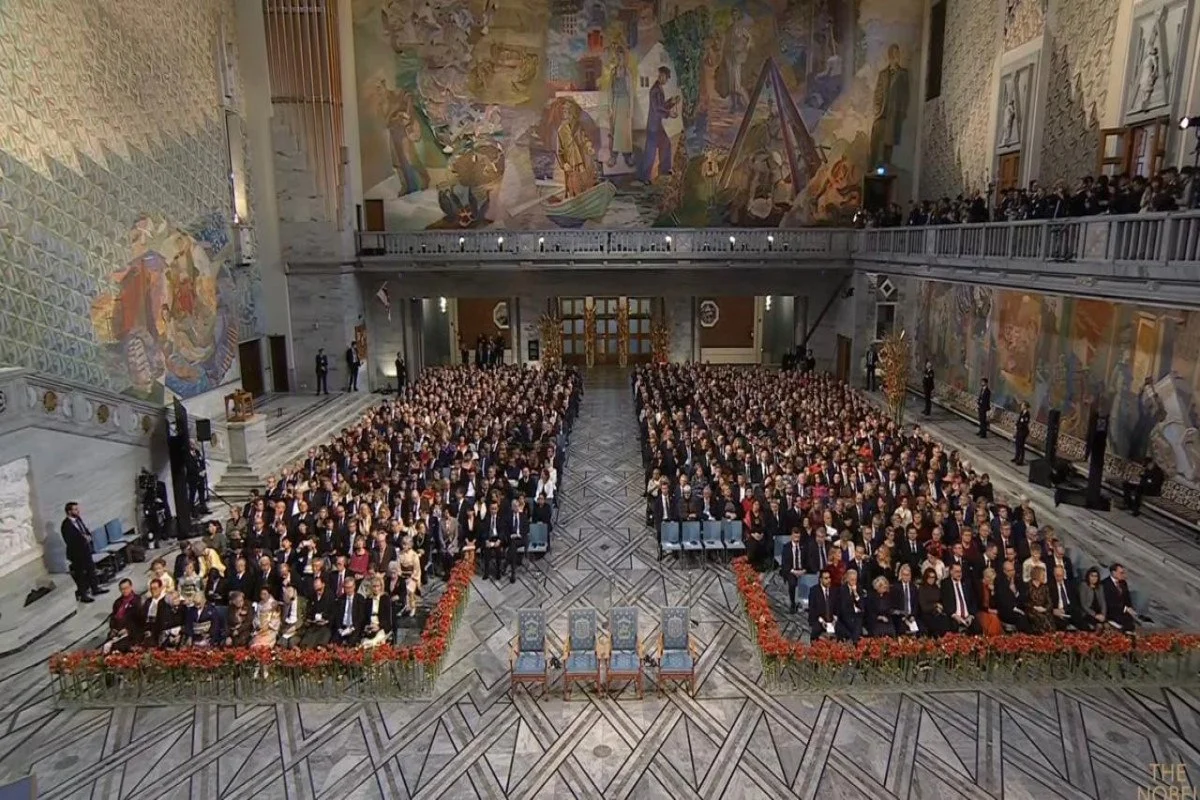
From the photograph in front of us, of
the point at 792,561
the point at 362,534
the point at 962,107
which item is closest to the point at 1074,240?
the point at 792,561

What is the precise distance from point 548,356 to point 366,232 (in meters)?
7.99

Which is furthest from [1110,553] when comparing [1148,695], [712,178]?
[712,178]

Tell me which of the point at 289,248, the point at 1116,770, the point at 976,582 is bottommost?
the point at 1116,770

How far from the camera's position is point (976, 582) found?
381 inches

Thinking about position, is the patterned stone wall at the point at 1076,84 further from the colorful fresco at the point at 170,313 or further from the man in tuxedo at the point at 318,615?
the colorful fresco at the point at 170,313

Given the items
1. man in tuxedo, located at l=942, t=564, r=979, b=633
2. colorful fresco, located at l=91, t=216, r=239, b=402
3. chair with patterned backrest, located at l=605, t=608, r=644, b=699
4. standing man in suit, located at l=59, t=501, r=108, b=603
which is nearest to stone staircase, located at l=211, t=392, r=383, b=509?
colorful fresco, located at l=91, t=216, r=239, b=402

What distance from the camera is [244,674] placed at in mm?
8742

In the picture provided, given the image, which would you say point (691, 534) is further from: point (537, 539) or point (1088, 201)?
point (1088, 201)

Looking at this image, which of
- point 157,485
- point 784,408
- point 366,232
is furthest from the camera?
point 366,232

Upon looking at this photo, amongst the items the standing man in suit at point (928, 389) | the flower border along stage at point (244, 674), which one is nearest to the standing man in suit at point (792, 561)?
the flower border along stage at point (244, 674)

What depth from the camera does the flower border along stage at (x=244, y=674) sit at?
28.3 ft

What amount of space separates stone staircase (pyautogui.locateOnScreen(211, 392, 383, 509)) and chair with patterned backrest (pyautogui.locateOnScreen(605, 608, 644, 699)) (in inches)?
406

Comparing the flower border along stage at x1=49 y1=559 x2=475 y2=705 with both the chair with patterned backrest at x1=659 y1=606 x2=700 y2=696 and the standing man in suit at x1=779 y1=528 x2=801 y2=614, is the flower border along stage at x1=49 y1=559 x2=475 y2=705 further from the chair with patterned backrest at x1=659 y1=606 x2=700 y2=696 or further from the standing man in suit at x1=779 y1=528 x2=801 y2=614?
the standing man in suit at x1=779 y1=528 x2=801 y2=614

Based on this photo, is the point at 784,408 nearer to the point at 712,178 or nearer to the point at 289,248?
the point at 712,178
